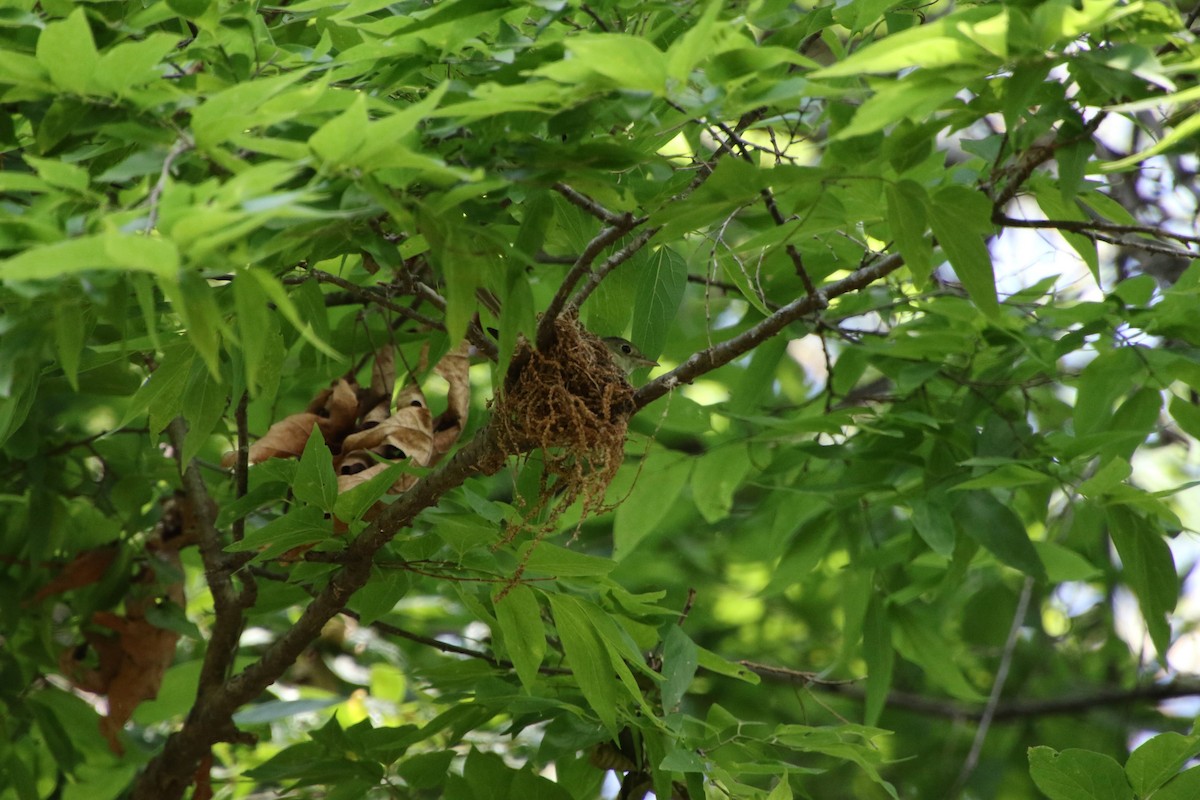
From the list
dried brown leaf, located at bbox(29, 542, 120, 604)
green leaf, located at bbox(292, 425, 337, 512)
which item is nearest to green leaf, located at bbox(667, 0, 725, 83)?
green leaf, located at bbox(292, 425, 337, 512)

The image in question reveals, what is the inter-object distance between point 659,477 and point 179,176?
1.78 meters

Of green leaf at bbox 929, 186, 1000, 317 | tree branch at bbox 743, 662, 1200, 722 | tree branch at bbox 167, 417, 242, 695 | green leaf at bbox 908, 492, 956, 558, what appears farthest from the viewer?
tree branch at bbox 743, 662, 1200, 722

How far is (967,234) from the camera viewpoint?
1.81 m

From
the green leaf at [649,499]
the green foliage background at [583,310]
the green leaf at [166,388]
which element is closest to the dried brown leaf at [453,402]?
the green foliage background at [583,310]

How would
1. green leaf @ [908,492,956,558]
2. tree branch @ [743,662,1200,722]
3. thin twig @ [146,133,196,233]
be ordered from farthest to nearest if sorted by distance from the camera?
tree branch @ [743,662,1200,722]
green leaf @ [908,492,956,558]
thin twig @ [146,133,196,233]

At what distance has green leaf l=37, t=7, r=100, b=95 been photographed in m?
1.52

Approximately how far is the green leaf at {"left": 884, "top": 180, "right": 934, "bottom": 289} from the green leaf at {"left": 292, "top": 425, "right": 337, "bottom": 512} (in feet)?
3.30

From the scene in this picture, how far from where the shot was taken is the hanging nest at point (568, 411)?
82.0 inches

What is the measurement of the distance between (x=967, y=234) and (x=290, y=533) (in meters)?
1.23

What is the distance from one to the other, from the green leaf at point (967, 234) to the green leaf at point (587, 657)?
0.95 meters

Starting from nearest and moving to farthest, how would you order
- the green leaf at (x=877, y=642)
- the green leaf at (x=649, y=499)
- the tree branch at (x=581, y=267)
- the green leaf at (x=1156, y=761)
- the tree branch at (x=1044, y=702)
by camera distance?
1. the tree branch at (x=581, y=267)
2. the green leaf at (x=1156, y=761)
3. the green leaf at (x=877, y=642)
4. the green leaf at (x=649, y=499)
5. the tree branch at (x=1044, y=702)

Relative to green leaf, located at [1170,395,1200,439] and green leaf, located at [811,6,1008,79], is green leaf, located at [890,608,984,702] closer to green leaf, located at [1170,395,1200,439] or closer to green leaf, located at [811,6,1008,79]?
green leaf, located at [1170,395,1200,439]

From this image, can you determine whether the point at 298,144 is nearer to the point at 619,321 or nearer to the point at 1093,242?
the point at 619,321

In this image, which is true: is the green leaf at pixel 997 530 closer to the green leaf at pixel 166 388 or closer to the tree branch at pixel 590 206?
the tree branch at pixel 590 206
